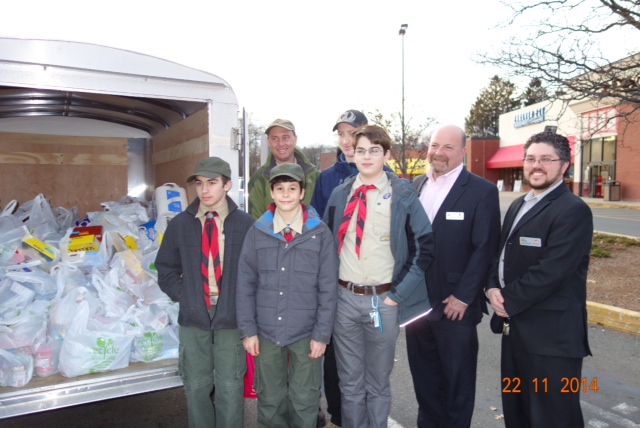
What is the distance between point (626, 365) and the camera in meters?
4.20

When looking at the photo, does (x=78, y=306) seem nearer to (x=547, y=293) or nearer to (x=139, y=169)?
(x=547, y=293)

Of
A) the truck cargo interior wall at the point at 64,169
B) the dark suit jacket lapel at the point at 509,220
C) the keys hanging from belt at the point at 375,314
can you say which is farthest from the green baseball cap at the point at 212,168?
the truck cargo interior wall at the point at 64,169

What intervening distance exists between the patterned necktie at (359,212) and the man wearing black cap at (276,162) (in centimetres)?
76

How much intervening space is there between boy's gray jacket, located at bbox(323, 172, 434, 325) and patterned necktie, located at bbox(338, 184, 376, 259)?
0.16 m

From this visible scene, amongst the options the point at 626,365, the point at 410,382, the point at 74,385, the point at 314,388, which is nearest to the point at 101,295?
the point at 74,385

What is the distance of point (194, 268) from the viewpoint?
275 cm

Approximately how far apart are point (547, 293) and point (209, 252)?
1.92 meters

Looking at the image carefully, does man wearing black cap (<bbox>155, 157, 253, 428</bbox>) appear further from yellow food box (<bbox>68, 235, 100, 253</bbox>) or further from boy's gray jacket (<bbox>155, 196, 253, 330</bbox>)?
yellow food box (<bbox>68, 235, 100, 253</bbox>)

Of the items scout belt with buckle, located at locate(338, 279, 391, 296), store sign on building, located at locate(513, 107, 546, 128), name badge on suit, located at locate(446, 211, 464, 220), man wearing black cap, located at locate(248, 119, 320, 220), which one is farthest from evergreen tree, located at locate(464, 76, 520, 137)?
scout belt with buckle, located at locate(338, 279, 391, 296)

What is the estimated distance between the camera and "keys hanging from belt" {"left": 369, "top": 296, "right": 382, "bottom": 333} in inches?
102

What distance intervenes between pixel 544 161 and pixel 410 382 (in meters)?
2.34

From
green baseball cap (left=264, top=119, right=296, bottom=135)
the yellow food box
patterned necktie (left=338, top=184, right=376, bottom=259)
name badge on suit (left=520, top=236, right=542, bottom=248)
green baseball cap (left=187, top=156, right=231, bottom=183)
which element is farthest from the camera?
the yellow food box

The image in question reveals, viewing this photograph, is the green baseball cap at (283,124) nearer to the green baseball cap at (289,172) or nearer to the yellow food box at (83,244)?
the green baseball cap at (289,172)

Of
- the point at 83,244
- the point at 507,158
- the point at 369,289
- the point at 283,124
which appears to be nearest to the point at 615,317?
the point at 369,289
